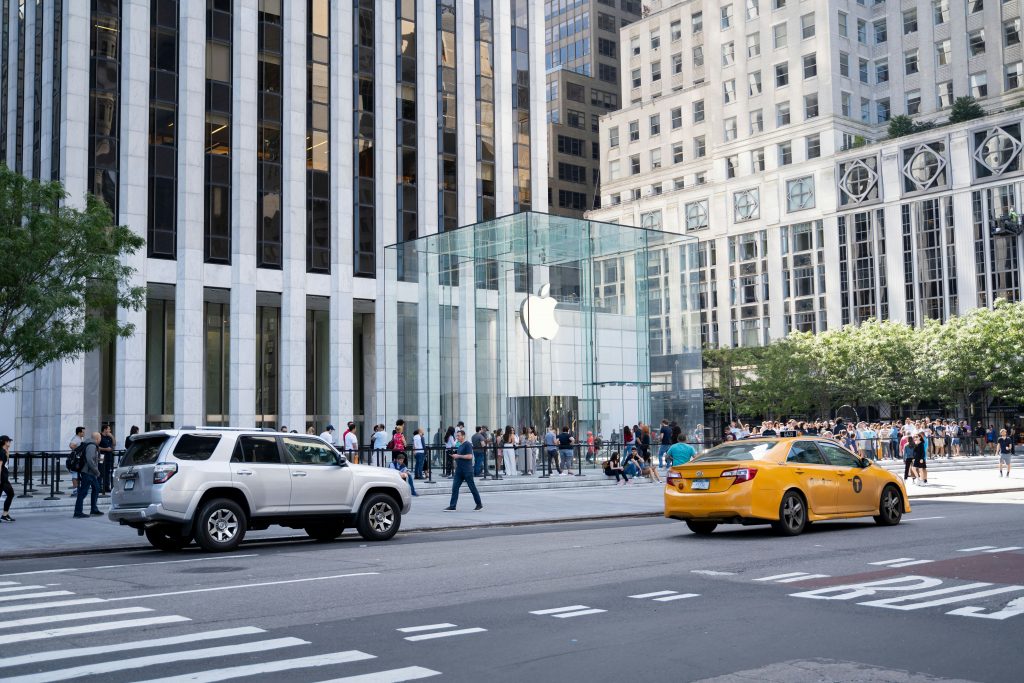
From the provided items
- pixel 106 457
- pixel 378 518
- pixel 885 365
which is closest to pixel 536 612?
pixel 378 518

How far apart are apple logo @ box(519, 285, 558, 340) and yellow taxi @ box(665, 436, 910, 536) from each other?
19.0 m

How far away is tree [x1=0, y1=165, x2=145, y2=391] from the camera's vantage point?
2158 centimetres

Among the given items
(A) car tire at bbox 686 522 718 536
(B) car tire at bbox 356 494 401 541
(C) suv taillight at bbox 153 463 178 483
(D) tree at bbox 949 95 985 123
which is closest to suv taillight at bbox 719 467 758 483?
(A) car tire at bbox 686 522 718 536

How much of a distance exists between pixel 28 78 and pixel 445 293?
22.1m

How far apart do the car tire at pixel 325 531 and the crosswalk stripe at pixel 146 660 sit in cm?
888

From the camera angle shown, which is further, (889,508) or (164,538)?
(889,508)

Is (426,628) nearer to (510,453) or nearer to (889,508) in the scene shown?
(889,508)

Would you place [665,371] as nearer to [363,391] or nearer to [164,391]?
[363,391]

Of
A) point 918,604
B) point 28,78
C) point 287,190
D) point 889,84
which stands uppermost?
point 889,84

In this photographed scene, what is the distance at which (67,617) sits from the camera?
947 centimetres

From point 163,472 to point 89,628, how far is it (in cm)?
611

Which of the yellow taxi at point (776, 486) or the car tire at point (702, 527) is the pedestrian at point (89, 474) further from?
the car tire at point (702, 527)

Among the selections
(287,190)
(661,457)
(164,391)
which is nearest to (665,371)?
(661,457)

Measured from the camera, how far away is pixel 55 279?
2225cm
